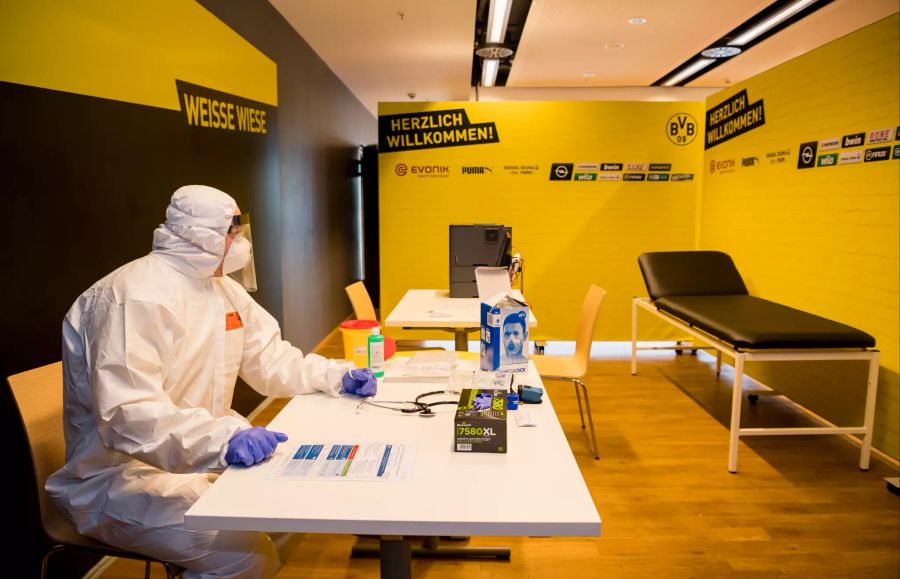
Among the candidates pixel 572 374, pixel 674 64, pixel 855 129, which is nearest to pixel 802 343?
pixel 572 374

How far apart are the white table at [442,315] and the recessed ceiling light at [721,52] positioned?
13.9 feet

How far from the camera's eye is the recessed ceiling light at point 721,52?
20.2 ft

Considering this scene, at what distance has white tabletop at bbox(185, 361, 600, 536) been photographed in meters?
1.18

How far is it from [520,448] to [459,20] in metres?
4.35

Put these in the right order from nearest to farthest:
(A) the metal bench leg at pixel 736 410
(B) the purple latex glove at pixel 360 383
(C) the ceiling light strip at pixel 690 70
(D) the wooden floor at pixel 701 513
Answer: (B) the purple latex glove at pixel 360 383 → (D) the wooden floor at pixel 701 513 → (A) the metal bench leg at pixel 736 410 → (C) the ceiling light strip at pixel 690 70

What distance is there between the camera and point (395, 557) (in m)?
1.53

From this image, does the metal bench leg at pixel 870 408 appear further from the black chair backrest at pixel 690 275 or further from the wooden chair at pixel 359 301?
the wooden chair at pixel 359 301

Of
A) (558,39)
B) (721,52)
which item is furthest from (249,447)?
(721,52)

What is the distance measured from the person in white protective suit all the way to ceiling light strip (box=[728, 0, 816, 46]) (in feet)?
16.6

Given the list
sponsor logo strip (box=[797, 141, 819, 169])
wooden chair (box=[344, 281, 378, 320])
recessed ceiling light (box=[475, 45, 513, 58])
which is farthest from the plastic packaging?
recessed ceiling light (box=[475, 45, 513, 58])

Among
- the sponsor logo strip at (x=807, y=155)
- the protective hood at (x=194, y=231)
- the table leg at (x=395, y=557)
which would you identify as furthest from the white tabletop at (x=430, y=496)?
the sponsor logo strip at (x=807, y=155)

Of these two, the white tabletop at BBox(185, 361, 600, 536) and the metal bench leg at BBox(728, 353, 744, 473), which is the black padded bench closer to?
the metal bench leg at BBox(728, 353, 744, 473)

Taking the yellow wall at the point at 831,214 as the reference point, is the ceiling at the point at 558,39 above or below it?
above

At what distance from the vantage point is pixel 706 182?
18.7 ft
